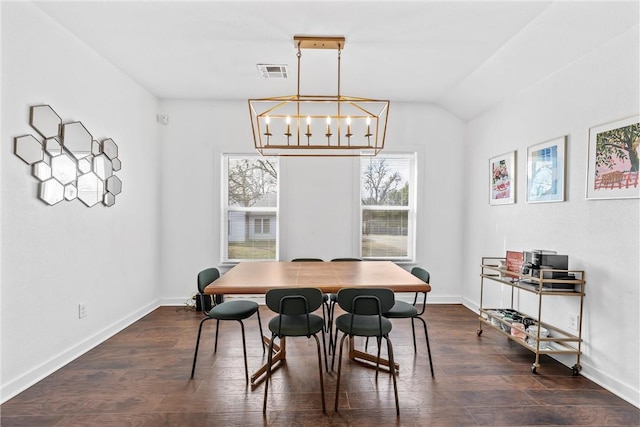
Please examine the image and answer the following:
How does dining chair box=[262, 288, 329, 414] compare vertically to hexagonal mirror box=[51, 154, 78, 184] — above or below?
below

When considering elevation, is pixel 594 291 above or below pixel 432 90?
below

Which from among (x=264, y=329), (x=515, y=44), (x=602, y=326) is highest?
(x=515, y=44)

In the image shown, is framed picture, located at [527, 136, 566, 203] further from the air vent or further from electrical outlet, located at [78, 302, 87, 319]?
electrical outlet, located at [78, 302, 87, 319]

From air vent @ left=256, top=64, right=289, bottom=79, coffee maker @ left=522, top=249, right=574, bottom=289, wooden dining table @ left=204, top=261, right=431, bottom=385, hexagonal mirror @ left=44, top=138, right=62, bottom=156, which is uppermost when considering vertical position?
air vent @ left=256, top=64, right=289, bottom=79

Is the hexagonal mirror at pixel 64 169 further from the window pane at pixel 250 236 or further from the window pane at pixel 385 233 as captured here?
the window pane at pixel 385 233

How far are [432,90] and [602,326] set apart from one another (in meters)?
3.04

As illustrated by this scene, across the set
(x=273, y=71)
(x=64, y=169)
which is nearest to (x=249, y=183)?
(x=273, y=71)

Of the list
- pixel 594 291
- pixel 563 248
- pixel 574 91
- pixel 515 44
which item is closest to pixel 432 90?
pixel 515 44

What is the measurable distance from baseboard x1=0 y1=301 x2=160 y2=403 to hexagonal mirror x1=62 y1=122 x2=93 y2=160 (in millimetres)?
1719

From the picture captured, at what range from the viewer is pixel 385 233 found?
468cm

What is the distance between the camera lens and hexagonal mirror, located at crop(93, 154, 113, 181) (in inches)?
123

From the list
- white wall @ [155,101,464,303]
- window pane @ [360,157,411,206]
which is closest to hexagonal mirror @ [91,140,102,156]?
white wall @ [155,101,464,303]

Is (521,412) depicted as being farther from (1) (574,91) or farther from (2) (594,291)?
(1) (574,91)

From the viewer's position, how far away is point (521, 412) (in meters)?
2.11
